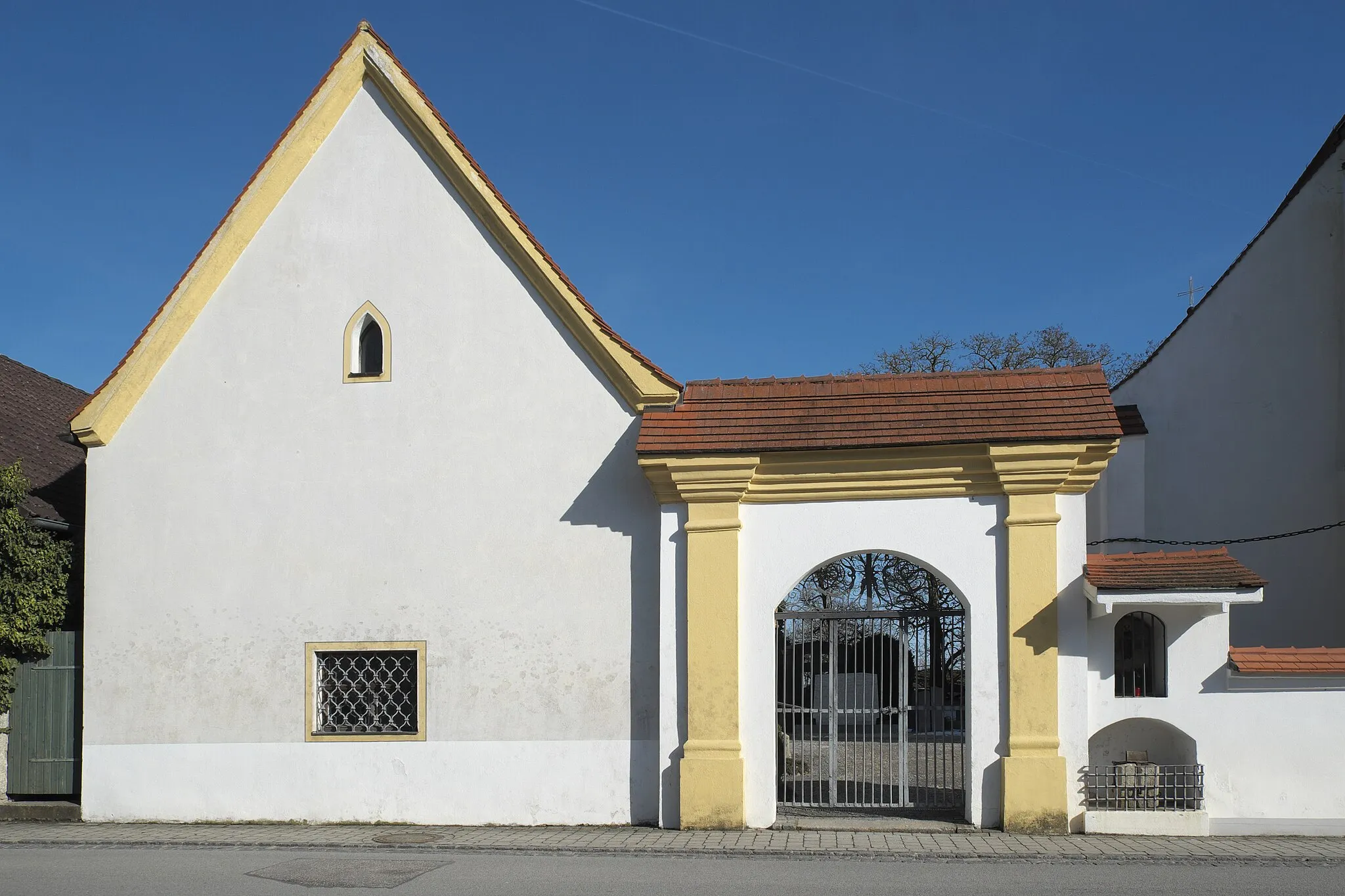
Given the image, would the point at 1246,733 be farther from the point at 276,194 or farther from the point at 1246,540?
the point at 276,194

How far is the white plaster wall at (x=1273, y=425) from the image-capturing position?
624 inches

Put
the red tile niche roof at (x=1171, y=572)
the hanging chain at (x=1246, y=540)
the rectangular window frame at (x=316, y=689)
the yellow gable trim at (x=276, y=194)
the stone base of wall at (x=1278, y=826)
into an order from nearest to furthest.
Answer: the red tile niche roof at (x=1171, y=572) → the stone base of wall at (x=1278, y=826) → the rectangular window frame at (x=316, y=689) → the yellow gable trim at (x=276, y=194) → the hanging chain at (x=1246, y=540)

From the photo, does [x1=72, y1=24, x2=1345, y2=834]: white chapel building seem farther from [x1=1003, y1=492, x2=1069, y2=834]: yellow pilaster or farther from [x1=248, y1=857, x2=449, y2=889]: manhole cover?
[x1=248, y1=857, x2=449, y2=889]: manhole cover

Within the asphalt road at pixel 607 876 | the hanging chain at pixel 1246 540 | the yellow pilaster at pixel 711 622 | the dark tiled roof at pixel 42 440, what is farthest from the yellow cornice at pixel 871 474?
the dark tiled roof at pixel 42 440

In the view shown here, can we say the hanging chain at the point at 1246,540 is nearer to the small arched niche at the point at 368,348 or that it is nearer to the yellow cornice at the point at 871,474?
the yellow cornice at the point at 871,474

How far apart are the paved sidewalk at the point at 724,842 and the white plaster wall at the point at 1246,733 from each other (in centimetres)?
25

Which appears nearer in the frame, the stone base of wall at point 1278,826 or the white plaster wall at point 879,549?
the stone base of wall at point 1278,826

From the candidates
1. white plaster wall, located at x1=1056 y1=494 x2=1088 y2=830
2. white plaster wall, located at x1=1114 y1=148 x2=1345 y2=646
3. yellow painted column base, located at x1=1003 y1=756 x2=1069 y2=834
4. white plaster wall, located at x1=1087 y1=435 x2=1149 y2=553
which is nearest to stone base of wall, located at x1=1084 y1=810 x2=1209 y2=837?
white plaster wall, located at x1=1056 y1=494 x2=1088 y2=830

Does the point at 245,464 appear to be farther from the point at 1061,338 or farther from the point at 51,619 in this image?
the point at 1061,338

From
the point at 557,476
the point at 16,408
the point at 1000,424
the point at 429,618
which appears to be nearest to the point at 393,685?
the point at 429,618

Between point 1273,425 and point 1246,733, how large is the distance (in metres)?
7.69

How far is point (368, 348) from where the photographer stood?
42.4ft

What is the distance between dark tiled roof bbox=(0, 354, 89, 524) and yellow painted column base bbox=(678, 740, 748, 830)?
786cm

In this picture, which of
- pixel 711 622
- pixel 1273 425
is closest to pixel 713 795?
pixel 711 622
